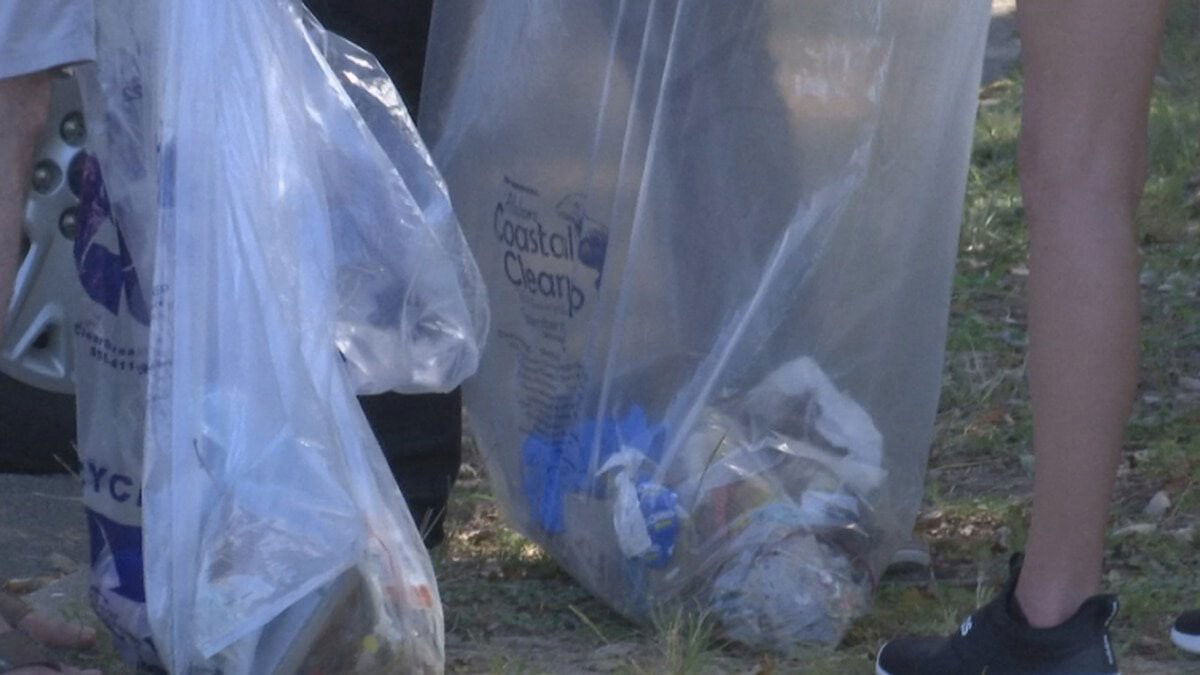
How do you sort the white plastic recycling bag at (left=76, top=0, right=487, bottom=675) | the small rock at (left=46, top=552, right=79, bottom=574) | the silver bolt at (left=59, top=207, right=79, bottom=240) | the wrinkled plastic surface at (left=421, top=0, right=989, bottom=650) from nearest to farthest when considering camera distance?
the white plastic recycling bag at (left=76, top=0, right=487, bottom=675) → the wrinkled plastic surface at (left=421, top=0, right=989, bottom=650) → the small rock at (left=46, top=552, right=79, bottom=574) → the silver bolt at (left=59, top=207, right=79, bottom=240)

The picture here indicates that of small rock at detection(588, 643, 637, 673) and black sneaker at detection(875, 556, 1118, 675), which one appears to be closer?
black sneaker at detection(875, 556, 1118, 675)

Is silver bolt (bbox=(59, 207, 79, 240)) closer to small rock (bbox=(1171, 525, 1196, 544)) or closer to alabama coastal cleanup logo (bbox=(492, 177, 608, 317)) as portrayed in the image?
alabama coastal cleanup logo (bbox=(492, 177, 608, 317))

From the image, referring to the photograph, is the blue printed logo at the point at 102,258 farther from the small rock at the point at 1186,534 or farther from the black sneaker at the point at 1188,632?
the small rock at the point at 1186,534

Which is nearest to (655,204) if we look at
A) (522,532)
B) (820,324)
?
(820,324)

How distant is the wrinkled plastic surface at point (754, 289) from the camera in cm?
215

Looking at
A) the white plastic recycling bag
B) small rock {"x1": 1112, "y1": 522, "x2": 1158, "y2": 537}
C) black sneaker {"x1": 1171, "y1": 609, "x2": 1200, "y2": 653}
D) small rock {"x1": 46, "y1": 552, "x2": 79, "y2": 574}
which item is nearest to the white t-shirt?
the white plastic recycling bag

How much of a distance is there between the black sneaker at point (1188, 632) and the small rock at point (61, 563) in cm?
143

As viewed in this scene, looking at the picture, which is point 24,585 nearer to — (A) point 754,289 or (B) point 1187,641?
(A) point 754,289

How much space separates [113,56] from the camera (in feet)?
6.30

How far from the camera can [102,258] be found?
1.95m

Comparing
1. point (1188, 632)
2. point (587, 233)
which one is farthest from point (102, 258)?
point (1188, 632)

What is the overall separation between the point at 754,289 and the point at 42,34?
835 mm

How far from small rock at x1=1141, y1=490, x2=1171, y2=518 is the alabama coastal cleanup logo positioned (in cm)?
88

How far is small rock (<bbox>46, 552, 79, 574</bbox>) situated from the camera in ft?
8.44
